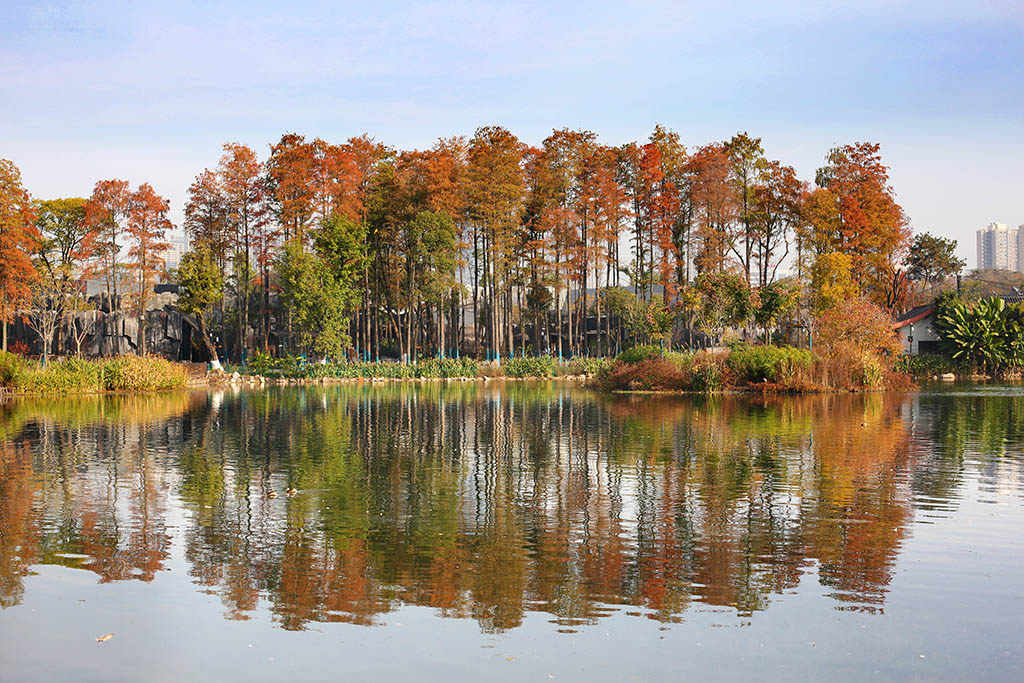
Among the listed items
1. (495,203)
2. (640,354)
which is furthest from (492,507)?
(495,203)

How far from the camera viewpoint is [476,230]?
51.5 metres

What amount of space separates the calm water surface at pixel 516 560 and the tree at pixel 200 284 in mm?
31211

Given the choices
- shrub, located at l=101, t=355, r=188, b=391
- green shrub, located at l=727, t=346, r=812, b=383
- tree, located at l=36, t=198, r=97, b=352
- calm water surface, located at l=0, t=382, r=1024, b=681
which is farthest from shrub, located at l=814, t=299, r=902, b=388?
tree, located at l=36, t=198, r=97, b=352

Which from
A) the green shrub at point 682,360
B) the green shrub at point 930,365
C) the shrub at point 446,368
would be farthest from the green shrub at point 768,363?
Result: the shrub at point 446,368

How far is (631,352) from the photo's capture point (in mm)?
37844

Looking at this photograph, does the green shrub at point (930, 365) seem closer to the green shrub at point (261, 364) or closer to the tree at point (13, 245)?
the green shrub at point (261, 364)

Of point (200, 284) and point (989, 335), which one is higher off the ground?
point (200, 284)

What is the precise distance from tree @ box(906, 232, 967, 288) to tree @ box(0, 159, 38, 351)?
198 ft

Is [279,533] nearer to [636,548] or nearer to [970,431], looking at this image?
[636,548]

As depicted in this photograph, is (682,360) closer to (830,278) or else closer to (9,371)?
(830,278)

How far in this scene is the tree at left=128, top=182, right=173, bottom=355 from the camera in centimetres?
4862

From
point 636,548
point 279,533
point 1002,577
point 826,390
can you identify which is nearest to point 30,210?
point 826,390

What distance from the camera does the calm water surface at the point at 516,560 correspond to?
621 cm

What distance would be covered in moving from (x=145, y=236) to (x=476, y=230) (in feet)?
56.8
